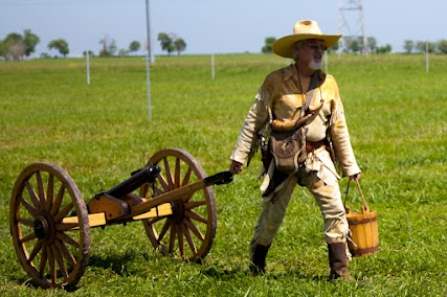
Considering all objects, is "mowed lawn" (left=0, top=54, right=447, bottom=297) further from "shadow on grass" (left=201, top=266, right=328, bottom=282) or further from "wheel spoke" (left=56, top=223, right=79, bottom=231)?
"wheel spoke" (left=56, top=223, right=79, bottom=231)

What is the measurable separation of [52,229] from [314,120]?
83.2 inches

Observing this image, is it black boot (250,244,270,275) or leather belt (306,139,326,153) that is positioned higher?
leather belt (306,139,326,153)

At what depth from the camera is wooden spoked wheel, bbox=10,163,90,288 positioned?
610cm

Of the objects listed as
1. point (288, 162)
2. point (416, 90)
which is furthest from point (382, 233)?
point (416, 90)

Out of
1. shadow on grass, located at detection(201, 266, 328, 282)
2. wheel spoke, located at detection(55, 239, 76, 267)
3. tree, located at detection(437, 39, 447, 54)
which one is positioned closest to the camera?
shadow on grass, located at detection(201, 266, 328, 282)

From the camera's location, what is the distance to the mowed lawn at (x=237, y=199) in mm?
6043

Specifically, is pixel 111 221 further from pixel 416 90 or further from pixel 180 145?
pixel 416 90

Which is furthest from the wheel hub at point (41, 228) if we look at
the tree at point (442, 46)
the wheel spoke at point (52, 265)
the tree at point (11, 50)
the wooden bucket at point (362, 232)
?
the tree at point (11, 50)

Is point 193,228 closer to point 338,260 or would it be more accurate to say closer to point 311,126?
point 338,260

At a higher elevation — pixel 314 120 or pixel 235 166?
pixel 314 120

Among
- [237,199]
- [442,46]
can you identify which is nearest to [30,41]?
[442,46]

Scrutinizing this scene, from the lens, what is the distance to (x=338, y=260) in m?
5.82

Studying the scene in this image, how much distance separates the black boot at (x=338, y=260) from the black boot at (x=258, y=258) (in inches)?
22.4

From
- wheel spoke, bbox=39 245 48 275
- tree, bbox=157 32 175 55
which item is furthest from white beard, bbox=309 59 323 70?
tree, bbox=157 32 175 55
